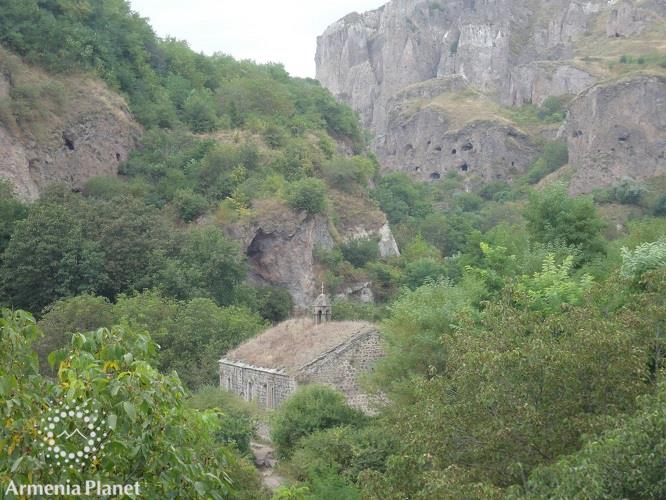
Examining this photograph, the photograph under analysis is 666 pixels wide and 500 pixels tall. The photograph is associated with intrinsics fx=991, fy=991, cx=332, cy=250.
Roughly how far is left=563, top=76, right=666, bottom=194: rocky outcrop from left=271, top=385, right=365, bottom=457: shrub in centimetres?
6251

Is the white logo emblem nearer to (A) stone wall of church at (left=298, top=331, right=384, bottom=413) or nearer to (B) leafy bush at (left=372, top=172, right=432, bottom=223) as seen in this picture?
(A) stone wall of church at (left=298, top=331, right=384, bottom=413)

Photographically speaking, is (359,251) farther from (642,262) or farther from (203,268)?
(642,262)

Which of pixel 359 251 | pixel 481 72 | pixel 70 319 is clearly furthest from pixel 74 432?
pixel 481 72

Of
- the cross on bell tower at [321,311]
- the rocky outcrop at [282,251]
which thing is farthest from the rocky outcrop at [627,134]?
the cross on bell tower at [321,311]

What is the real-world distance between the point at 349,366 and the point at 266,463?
3.66 metres

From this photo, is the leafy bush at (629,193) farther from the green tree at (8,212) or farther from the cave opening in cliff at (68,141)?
the green tree at (8,212)

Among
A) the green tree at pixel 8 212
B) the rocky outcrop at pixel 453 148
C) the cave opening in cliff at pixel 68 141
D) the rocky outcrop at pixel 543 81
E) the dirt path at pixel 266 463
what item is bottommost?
the dirt path at pixel 266 463

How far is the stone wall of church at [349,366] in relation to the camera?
26.7m

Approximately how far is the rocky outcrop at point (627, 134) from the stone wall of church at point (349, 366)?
59.5m

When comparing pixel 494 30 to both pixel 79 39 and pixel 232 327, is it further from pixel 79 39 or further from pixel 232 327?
pixel 232 327

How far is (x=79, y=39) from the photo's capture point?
180 feet

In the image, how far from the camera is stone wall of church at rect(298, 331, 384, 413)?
26.7 metres

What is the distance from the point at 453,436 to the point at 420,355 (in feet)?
30.9

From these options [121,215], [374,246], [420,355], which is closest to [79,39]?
[121,215]
